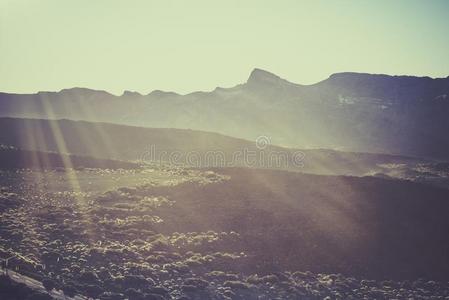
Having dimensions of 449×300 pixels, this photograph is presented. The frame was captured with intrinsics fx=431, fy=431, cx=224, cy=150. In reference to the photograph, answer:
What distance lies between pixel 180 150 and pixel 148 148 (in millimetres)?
5524

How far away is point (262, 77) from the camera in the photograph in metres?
154

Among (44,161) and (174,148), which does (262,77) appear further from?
(44,161)

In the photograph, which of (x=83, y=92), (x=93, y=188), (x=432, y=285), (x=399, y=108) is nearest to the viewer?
(x=432, y=285)

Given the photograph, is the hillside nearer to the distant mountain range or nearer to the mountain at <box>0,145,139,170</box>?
the mountain at <box>0,145,139,170</box>

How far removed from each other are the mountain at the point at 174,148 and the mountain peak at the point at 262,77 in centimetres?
7671

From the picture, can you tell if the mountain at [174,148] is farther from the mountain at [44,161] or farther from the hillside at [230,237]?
the hillside at [230,237]

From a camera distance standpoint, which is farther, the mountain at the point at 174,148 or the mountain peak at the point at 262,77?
the mountain peak at the point at 262,77

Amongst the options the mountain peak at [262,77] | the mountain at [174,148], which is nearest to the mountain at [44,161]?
the mountain at [174,148]

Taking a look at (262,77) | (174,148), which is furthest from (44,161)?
(262,77)

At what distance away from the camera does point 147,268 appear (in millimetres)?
21750

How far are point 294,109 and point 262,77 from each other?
21.3m

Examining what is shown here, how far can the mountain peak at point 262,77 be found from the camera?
15238cm

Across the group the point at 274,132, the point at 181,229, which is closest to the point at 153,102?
the point at 274,132

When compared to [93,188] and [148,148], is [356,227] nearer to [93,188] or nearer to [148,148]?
[93,188]
